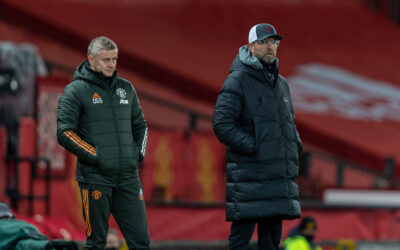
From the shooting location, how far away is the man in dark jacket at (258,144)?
4660 mm

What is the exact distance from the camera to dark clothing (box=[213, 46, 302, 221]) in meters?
4.66

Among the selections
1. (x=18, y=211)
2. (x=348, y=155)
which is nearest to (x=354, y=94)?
(x=348, y=155)

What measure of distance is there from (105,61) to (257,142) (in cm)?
104

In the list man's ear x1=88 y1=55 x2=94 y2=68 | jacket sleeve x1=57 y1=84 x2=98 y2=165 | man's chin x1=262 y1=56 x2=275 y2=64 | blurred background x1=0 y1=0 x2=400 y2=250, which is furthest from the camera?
blurred background x1=0 y1=0 x2=400 y2=250

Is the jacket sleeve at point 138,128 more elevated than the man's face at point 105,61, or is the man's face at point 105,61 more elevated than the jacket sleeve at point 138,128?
the man's face at point 105,61

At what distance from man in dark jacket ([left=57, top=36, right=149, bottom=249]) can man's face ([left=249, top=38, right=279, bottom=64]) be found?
2.81ft

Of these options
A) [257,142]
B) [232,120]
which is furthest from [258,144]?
[232,120]

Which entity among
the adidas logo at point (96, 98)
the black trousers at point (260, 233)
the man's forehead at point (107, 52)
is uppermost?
the man's forehead at point (107, 52)

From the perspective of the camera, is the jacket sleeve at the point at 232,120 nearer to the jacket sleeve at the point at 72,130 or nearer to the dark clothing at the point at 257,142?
the dark clothing at the point at 257,142

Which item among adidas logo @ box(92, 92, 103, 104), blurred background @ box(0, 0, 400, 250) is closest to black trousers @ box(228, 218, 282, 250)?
adidas logo @ box(92, 92, 103, 104)

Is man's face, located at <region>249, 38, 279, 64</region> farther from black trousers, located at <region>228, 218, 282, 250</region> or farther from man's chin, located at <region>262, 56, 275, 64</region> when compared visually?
black trousers, located at <region>228, 218, 282, 250</region>

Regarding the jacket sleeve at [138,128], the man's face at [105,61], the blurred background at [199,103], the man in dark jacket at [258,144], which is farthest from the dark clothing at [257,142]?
the blurred background at [199,103]

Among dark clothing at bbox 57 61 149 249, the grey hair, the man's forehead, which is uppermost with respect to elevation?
the grey hair

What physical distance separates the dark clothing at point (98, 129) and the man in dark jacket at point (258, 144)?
56 centimetres
